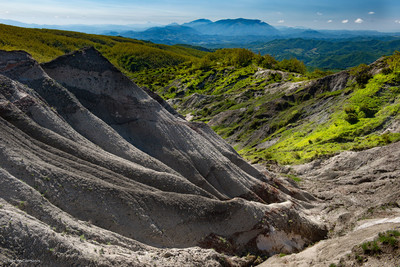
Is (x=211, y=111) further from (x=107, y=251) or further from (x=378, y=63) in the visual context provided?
(x=107, y=251)

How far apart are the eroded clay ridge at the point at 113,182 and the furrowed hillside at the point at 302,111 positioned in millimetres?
17965

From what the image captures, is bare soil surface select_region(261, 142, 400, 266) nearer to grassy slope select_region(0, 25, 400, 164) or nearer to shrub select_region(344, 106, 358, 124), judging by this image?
grassy slope select_region(0, 25, 400, 164)

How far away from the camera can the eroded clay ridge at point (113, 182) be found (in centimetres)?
1456

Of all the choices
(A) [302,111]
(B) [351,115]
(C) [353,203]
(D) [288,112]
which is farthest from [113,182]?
(D) [288,112]

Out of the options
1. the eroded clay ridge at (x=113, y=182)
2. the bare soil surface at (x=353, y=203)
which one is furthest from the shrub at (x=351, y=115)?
the eroded clay ridge at (x=113, y=182)

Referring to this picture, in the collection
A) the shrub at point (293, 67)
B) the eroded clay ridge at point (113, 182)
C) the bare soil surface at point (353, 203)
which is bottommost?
the bare soil surface at point (353, 203)

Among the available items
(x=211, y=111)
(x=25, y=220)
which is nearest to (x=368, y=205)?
(x=25, y=220)

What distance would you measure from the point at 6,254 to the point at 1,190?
4.04 meters

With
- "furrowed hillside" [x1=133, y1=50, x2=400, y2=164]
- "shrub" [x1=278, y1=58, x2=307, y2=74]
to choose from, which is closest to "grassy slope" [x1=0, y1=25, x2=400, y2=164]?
"furrowed hillside" [x1=133, y1=50, x2=400, y2=164]

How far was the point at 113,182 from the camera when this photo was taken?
63.0 ft

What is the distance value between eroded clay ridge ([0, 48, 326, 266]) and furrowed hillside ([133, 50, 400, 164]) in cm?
1796

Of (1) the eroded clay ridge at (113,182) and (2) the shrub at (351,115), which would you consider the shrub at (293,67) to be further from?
(1) the eroded clay ridge at (113,182)

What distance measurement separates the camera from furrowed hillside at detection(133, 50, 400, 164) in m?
44.4

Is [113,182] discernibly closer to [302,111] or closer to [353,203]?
[353,203]
